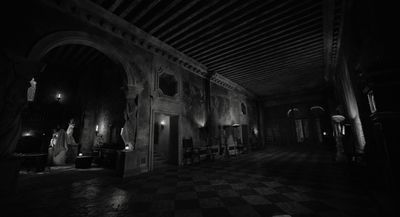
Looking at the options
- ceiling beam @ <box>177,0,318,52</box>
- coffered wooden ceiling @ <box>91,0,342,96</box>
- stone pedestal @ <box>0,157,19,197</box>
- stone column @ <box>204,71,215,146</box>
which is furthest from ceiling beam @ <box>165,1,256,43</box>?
stone pedestal @ <box>0,157,19,197</box>

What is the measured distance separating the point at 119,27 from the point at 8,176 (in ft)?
17.8

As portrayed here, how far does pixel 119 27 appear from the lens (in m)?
6.23

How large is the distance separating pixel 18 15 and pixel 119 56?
2667mm

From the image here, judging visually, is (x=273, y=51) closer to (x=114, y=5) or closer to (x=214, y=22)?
(x=214, y=22)

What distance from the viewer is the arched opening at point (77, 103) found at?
912 centimetres

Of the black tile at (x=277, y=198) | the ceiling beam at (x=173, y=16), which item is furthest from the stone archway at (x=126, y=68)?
the black tile at (x=277, y=198)

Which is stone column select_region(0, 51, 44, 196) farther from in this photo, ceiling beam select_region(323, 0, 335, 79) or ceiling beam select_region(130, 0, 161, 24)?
ceiling beam select_region(323, 0, 335, 79)

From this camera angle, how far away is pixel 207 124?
1017cm

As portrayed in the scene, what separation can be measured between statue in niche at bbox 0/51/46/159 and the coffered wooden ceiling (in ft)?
9.89

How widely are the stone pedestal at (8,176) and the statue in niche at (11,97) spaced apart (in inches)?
6.5

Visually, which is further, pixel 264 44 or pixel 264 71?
pixel 264 71

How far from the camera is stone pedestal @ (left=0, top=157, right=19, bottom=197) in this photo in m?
3.75

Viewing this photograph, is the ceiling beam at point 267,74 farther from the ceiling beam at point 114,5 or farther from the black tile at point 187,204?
the black tile at point 187,204

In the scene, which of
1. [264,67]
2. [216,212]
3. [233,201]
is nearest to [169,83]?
[264,67]
